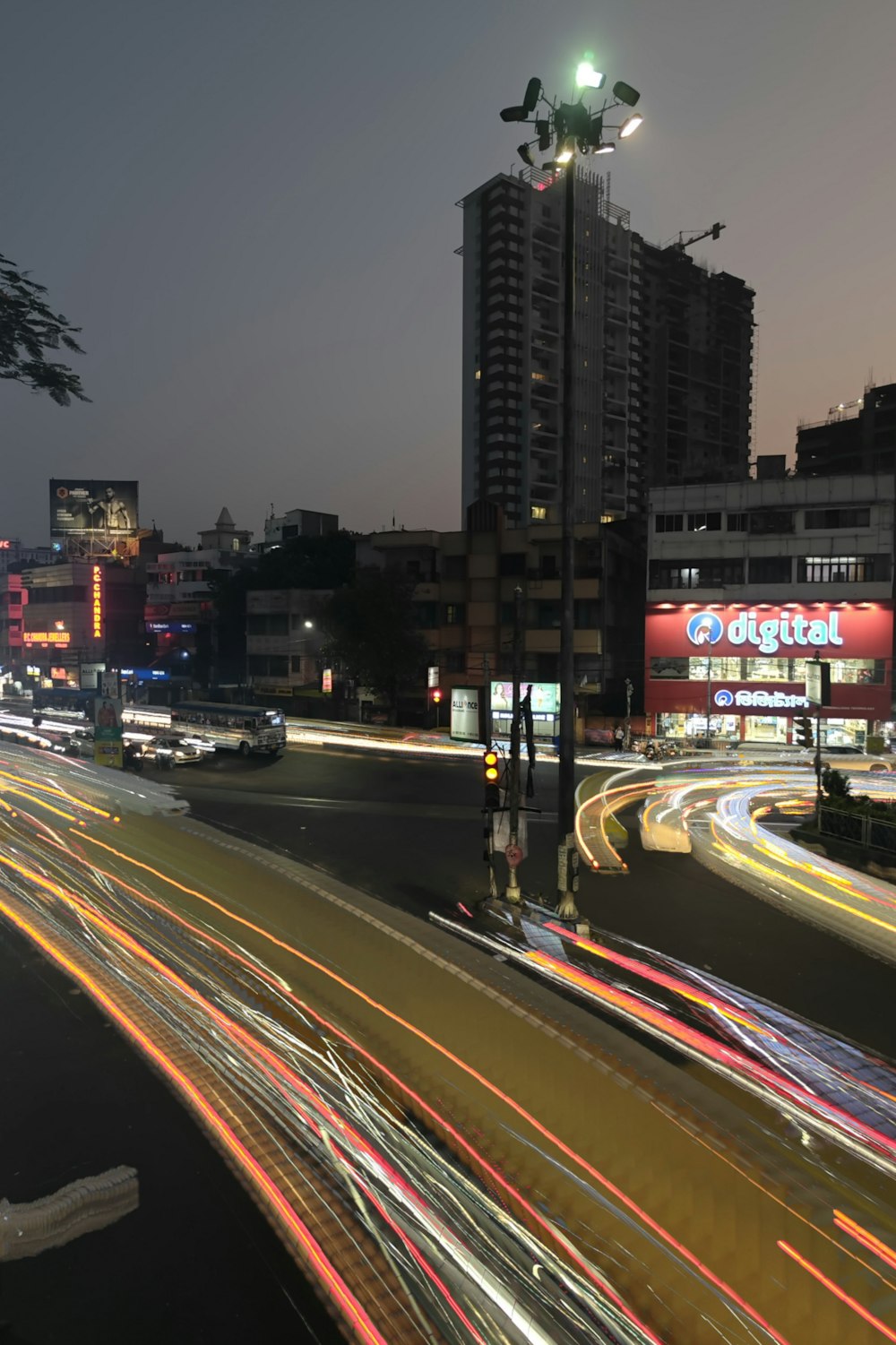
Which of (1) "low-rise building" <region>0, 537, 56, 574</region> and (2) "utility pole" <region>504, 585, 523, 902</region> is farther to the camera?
(1) "low-rise building" <region>0, 537, 56, 574</region>

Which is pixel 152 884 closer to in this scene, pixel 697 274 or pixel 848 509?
pixel 848 509

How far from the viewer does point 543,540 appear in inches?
2127

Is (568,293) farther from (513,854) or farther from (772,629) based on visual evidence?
(772,629)

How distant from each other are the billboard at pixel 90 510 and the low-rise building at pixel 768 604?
209ft

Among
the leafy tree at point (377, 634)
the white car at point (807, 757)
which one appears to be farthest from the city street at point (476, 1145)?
the leafy tree at point (377, 634)

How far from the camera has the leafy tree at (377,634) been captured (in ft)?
171

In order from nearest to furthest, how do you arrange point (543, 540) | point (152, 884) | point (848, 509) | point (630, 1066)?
point (630, 1066), point (152, 884), point (848, 509), point (543, 540)

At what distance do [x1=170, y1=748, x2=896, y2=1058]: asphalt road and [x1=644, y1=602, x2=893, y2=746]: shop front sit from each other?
15.9m

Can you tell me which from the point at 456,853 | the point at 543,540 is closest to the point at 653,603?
the point at 543,540

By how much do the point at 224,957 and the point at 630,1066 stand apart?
7518 mm

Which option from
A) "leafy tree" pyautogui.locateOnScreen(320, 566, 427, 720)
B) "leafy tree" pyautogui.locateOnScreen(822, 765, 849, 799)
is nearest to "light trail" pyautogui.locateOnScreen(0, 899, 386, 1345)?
"leafy tree" pyautogui.locateOnScreen(822, 765, 849, 799)

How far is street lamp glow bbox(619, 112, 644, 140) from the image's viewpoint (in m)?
12.9

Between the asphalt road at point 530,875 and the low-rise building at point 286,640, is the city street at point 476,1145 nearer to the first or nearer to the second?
the asphalt road at point 530,875

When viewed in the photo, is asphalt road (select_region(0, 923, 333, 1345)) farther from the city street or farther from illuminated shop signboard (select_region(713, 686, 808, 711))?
illuminated shop signboard (select_region(713, 686, 808, 711))
